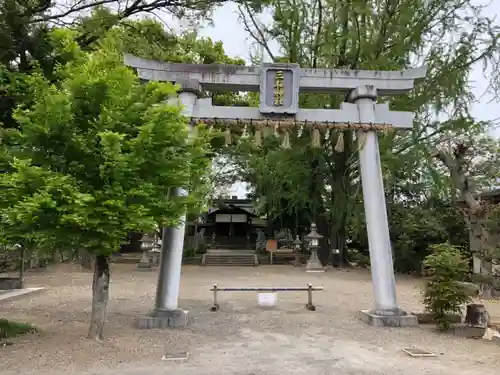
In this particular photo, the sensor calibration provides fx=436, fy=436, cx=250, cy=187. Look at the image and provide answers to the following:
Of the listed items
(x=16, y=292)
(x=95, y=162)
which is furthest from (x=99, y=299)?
(x=16, y=292)

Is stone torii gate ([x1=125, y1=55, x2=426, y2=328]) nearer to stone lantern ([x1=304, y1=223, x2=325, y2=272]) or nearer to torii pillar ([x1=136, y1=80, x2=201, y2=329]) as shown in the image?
torii pillar ([x1=136, y1=80, x2=201, y2=329])

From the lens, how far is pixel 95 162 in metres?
6.89

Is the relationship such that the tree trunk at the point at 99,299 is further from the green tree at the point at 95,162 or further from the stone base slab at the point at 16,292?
the stone base slab at the point at 16,292

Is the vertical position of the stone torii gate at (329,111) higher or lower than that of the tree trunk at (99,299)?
higher

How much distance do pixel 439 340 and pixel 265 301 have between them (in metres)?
4.65

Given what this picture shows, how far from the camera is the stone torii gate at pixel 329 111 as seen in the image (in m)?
9.49

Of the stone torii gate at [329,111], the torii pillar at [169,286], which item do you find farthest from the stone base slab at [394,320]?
the torii pillar at [169,286]

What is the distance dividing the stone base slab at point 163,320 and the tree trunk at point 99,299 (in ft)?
3.49

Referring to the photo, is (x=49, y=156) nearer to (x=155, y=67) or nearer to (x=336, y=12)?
(x=155, y=67)

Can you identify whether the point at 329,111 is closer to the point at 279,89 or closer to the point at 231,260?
the point at 279,89

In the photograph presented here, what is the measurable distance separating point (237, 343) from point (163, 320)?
5.82ft

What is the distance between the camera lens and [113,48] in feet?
26.5

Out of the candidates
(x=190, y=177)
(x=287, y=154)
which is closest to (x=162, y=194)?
(x=190, y=177)

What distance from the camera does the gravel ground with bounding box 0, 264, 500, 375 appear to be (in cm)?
614
